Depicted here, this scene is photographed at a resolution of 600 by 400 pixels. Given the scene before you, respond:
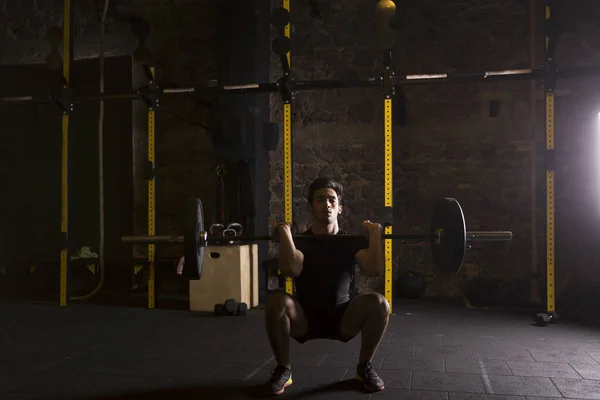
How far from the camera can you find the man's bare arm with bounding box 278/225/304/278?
2129mm

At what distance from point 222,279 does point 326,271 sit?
2.10 metres

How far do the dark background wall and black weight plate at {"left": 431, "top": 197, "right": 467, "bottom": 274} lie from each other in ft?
8.58

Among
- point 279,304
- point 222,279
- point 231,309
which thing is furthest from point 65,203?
point 279,304

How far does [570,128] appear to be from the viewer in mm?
4535

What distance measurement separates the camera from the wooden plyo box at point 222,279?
410 centimetres

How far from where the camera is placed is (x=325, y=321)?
7.16 feet

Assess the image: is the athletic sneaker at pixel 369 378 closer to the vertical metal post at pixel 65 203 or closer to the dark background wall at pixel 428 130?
the dark background wall at pixel 428 130

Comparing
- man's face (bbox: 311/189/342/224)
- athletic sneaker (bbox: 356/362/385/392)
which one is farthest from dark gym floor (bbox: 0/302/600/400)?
man's face (bbox: 311/189/342/224)

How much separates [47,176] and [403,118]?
12.6 feet

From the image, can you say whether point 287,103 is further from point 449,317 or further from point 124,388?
point 124,388

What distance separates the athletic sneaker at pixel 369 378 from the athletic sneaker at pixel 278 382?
0.32 metres

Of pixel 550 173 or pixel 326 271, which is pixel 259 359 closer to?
pixel 326 271

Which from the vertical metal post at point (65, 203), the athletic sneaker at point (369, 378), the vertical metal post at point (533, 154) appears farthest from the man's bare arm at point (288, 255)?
the vertical metal post at point (533, 154)

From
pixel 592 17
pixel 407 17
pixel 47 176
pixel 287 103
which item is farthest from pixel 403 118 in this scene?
pixel 47 176
